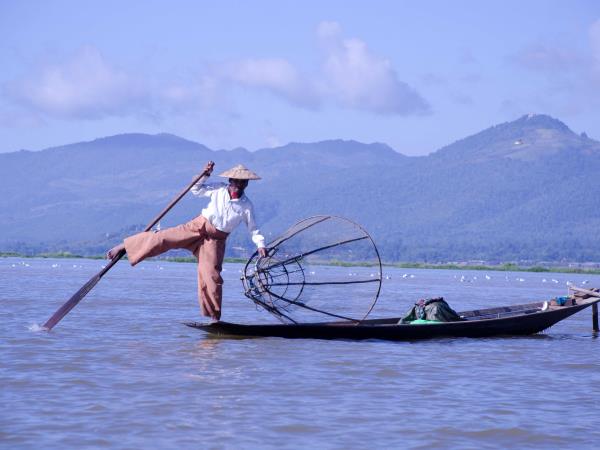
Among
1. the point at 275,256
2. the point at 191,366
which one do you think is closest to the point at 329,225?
the point at 275,256

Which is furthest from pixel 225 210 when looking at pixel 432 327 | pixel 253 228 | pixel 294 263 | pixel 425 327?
pixel 432 327

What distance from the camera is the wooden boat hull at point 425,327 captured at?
12.5m

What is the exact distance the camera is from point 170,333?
13.5 m

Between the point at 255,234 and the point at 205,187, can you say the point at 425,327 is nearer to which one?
the point at 255,234

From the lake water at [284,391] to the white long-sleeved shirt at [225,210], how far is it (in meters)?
1.20

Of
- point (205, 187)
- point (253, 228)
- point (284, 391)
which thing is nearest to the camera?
point (284, 391)

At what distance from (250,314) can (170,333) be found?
4.80 m

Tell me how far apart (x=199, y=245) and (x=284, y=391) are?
317 centimetres

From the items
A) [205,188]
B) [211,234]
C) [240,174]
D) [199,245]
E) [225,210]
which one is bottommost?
[199,245]

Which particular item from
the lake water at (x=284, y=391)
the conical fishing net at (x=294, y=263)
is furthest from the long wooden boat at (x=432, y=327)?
the conical fishing net at (x=294, y=263)

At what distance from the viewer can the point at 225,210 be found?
11.8m

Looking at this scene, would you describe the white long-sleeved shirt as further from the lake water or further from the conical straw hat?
the lake water

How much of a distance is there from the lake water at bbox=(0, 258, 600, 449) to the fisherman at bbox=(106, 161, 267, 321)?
74 cm

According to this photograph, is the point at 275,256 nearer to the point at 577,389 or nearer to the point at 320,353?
the point at 320,353
